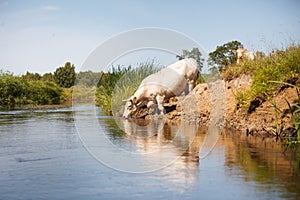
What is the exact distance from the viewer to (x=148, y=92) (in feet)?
52.5

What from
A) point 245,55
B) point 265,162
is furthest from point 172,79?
point 265,162

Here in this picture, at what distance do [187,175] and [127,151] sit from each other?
2.49 meters

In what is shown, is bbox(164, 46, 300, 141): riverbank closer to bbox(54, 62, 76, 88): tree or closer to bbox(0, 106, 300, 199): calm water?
bbox(0, 106, 300, 199): calm water

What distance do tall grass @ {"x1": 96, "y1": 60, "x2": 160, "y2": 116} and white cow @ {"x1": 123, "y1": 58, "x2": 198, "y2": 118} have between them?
2.04 m

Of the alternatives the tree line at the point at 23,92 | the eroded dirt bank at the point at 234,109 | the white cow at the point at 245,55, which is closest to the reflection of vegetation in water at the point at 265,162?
the eroded dirt bank at the point at 234,109

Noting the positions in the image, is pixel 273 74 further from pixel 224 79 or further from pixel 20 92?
pixel 20 92

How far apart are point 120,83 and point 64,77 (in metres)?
40.4

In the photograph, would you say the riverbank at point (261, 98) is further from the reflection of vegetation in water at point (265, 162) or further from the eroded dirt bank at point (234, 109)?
the reflection of vegetation in water at point (265, 162)

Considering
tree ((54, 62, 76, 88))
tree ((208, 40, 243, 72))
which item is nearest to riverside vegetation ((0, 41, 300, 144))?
tree ((208, 40, 243, 72))

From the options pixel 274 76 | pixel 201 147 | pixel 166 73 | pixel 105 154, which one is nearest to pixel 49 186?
pixel 105 154

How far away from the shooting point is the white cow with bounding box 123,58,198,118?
1603 cm

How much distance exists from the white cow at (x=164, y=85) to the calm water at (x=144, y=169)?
19.3 feet

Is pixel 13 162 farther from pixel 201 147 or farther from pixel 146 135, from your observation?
pixel 146 135

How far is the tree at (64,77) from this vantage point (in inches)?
2335
